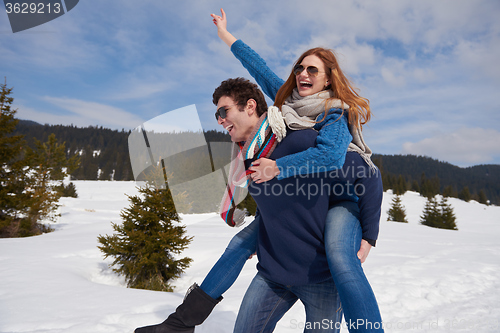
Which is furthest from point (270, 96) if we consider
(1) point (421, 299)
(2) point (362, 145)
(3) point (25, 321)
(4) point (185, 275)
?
(4) point (185, 275)

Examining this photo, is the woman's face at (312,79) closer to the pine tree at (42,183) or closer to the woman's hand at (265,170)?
the woman's hand at (265,170)

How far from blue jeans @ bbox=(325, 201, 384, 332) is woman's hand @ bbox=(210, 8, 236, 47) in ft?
5.51

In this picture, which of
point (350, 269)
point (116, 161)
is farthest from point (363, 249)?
point (116, 161)

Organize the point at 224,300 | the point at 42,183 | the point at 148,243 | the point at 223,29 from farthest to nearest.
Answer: the point at 42,183 → the point at 148,243 → the point at 224,300 → the point at 223,29

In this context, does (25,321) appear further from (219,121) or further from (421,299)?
(421,299)

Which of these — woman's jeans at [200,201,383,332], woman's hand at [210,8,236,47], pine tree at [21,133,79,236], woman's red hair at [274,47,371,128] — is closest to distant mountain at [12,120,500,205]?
pine tree at [21,133,79,236]

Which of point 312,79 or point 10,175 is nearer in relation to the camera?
point 312,79

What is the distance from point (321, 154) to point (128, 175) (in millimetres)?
85866

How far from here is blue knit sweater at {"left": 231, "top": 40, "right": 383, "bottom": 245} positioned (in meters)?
1.30

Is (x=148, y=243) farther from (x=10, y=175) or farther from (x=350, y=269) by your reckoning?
(x=10, y=175)

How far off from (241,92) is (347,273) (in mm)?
1080

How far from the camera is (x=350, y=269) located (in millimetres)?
1290

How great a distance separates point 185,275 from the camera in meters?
8.42

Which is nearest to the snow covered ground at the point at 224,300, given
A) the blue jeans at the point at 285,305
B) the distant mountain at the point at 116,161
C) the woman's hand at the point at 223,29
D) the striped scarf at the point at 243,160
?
the blue jeans at the point at 285,305
